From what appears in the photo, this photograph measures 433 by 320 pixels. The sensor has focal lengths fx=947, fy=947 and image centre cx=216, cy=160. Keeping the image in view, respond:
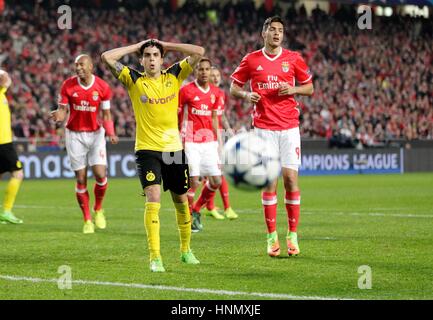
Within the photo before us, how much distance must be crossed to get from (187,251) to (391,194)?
12598 millimetres

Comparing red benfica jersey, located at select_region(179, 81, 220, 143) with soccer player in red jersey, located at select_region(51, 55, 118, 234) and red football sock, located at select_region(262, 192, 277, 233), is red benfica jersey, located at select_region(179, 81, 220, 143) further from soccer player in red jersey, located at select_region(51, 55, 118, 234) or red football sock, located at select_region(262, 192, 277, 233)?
red football sock, located at select_region(262, 192, 277, 233)

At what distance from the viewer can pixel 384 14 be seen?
153 feet

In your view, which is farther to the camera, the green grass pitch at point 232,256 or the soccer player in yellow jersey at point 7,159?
the soccer player in yellow jersey at point 7,159

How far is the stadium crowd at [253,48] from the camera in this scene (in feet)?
106

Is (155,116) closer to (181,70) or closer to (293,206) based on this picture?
(181,70)

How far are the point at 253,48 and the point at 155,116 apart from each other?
32.2 m

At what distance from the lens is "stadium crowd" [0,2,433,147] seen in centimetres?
3231

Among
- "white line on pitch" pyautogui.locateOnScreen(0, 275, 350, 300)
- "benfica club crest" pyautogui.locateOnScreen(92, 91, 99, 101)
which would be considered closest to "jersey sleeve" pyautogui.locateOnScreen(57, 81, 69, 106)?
"benfica club crest" pyautogui.locateOnScreen(92, 91, 99, 101)

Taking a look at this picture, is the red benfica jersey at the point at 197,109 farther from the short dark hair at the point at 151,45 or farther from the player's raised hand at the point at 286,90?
the short dark hair at the point at 151,45

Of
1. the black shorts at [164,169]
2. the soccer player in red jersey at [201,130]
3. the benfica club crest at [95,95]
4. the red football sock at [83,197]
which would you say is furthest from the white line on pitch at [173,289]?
the soccer player in red jersey at [201,130]

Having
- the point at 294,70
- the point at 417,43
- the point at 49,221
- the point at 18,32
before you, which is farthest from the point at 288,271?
the point at 417,43

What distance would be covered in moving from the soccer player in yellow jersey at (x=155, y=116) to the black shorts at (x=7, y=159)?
20.8 ft

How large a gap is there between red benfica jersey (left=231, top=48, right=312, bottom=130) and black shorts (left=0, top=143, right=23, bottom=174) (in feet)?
19.5

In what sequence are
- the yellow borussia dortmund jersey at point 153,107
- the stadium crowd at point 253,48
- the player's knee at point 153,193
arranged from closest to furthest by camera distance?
the player's knee at point 153,193 → the yellow borussia dortmund jersey at point 153,107 → the stadium crowd at point 253,48
